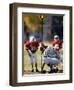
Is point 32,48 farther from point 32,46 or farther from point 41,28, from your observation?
point 41,28

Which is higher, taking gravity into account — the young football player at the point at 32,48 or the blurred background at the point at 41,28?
the blurred background at the point at 41,28

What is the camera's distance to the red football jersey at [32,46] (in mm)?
1911

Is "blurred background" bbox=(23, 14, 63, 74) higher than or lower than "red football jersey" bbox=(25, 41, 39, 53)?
higher

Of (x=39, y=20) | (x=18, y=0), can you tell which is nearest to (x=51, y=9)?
(x=39, y=20)

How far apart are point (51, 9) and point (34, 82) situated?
0.51 meters

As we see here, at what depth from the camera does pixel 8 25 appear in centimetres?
188

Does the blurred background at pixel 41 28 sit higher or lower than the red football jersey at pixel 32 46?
higher

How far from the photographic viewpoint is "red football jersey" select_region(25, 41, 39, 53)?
6.27ft

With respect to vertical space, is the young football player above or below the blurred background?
below

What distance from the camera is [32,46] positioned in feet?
6.31

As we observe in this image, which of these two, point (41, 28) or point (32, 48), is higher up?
point (41, 28)

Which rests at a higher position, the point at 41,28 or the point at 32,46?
the point at 41,28

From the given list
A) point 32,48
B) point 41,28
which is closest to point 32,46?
point 32,48

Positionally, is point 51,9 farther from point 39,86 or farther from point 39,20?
point 39,86
